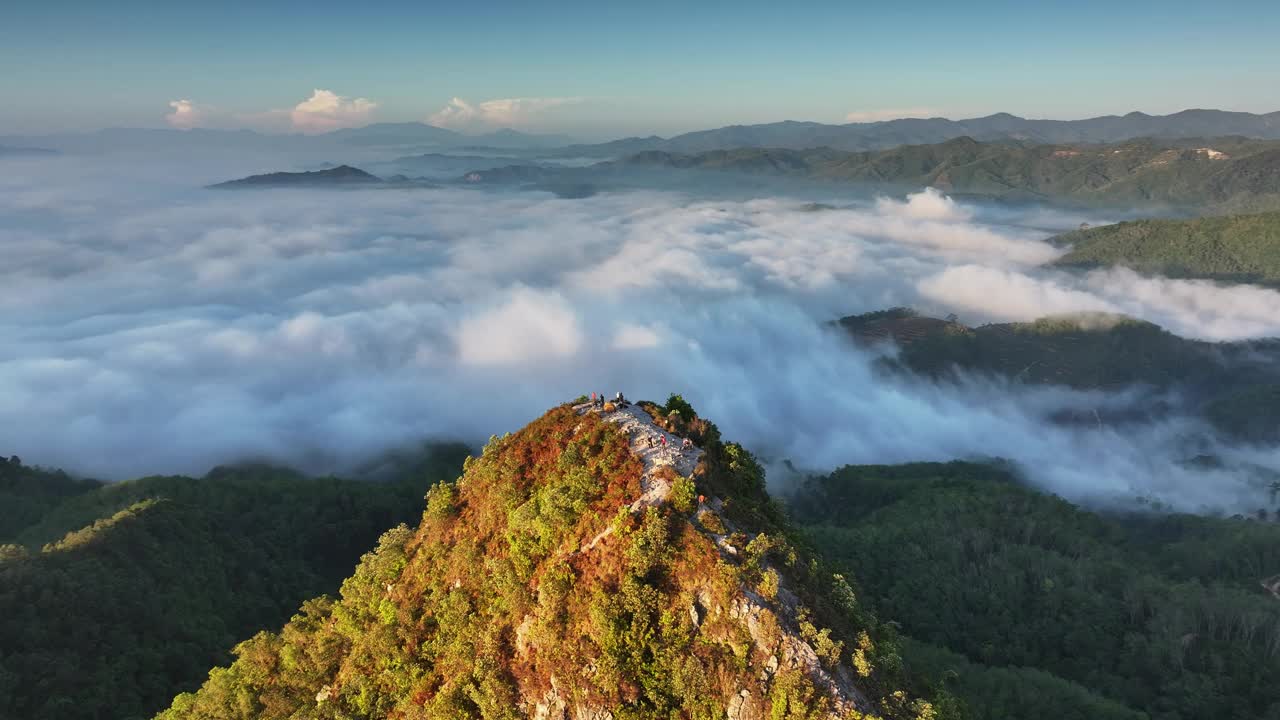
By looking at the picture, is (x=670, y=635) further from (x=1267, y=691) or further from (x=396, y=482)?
(x=396, y=482)

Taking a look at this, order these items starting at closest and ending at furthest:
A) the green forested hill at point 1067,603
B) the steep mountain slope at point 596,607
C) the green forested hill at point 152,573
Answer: the steep mountain slope at point 596,607
the green forested hill at point 152,573
the green forested hill at point 1067,603

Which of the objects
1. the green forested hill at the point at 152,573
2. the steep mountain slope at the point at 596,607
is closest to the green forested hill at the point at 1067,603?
the steep mountain slope at the point at 596,607

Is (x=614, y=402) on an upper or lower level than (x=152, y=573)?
upper

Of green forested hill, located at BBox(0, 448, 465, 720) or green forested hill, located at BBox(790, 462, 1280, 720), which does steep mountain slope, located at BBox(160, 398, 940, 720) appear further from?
green forested hill, located at BBox(0, 448, 465, 720)

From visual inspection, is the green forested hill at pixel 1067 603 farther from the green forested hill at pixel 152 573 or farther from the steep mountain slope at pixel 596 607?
the green forested hill at pixel 152 573

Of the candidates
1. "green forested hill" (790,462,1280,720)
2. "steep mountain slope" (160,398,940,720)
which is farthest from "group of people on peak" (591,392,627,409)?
"green forested hill" (790,462,1280,720)

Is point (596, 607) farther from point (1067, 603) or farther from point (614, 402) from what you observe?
point (1067, 603)

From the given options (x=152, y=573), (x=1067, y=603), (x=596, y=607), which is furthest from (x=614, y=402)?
(x=1067, y=603)

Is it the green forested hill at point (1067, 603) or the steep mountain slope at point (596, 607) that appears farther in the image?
the green forested hill at point (1067, 603)
